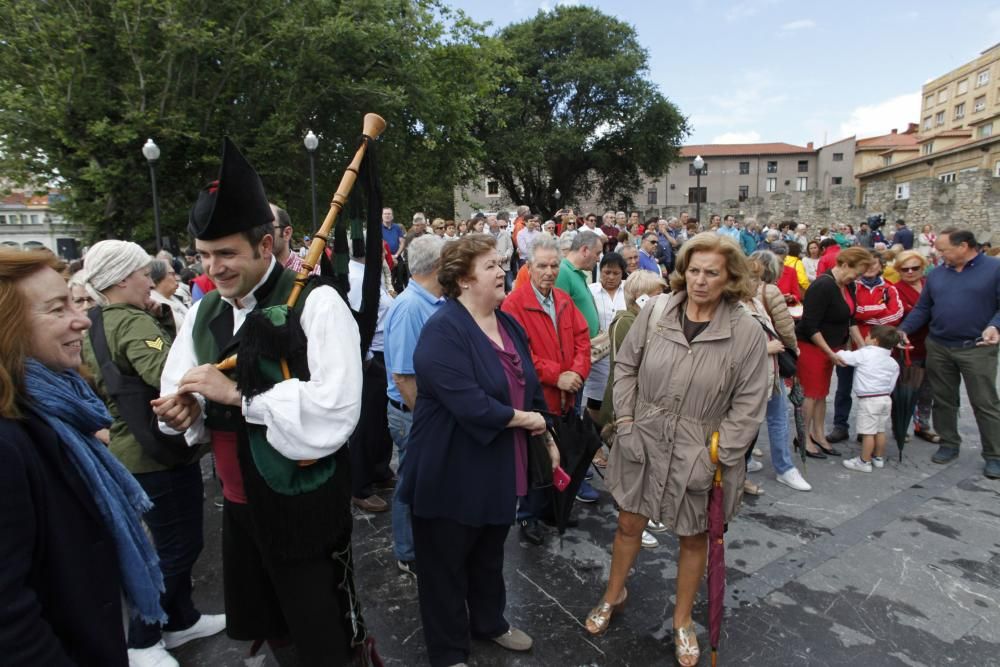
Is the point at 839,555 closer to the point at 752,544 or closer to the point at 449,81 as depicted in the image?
the point at 752,544

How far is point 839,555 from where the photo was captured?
11.4 ft

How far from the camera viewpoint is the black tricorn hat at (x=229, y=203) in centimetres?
167

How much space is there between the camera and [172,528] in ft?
8.59

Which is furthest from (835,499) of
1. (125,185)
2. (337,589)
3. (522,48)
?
(522,48)

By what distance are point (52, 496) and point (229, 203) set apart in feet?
2.97

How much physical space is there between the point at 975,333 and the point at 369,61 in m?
18.2

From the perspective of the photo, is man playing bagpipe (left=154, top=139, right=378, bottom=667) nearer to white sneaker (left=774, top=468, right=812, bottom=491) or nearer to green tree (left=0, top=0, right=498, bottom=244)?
white sneaker (left=774, top=468, right=812, bottom=491)

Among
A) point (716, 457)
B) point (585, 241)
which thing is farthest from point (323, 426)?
point (585, 241)

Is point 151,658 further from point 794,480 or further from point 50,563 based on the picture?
point 794,480

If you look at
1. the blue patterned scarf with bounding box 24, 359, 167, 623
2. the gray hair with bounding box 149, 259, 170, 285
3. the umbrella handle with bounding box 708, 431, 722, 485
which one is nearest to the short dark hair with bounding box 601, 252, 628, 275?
the umbrella handle with bounding box 708, 431, 722, 485

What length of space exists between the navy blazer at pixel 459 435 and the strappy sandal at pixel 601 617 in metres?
0.86

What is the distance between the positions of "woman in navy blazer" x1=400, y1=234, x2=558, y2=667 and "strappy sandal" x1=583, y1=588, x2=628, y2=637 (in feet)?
1.98

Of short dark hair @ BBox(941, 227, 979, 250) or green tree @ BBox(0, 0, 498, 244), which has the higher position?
green tree @ BBox(0, 0, 498, 244)

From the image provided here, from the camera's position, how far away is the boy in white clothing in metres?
4.86
